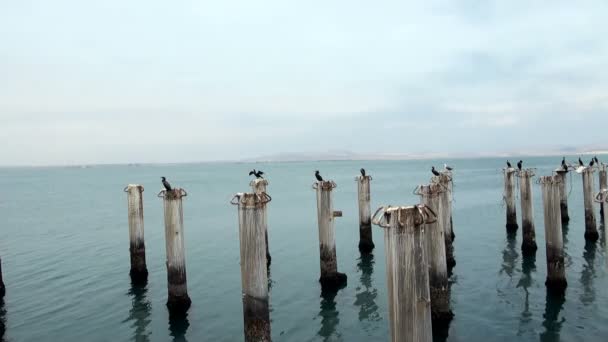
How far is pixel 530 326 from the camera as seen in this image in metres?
11.9

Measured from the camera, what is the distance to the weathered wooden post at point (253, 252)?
8.72 meters

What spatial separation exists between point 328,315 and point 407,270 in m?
8.26

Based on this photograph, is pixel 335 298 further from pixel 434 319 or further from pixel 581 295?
pixel 581 295

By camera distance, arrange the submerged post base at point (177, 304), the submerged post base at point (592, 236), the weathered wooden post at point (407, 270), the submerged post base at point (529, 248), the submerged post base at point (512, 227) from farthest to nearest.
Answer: the submerged post base at point (512, 227)
the submerged post base at point (592, 236)
the submerged post base at point (529, 248)
the submerged post base at point (177, 304)
the weathered wooden post at point (407, 270)

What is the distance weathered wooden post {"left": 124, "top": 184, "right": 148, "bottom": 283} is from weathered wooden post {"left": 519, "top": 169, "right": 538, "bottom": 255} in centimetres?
1593

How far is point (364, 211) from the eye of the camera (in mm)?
19031

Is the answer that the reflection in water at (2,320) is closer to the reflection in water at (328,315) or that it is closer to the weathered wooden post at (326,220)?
the reflection in water at (328,315)

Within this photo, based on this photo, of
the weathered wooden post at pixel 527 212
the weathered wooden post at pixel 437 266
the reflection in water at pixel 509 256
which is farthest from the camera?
the weathered wooden post at pixel 527 212

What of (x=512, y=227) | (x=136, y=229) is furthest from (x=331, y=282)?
(x=512, y=227)

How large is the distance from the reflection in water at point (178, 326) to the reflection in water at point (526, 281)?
9375 millimetres

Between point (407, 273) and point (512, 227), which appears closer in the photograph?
point (407, 273)

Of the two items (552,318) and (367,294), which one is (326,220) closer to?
(367,294)

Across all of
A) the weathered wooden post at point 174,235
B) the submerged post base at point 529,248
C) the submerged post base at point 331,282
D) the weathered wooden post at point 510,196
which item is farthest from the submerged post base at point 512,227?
the weathered wooden post at point 174,235

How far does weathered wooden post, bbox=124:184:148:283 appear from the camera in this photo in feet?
49.0
